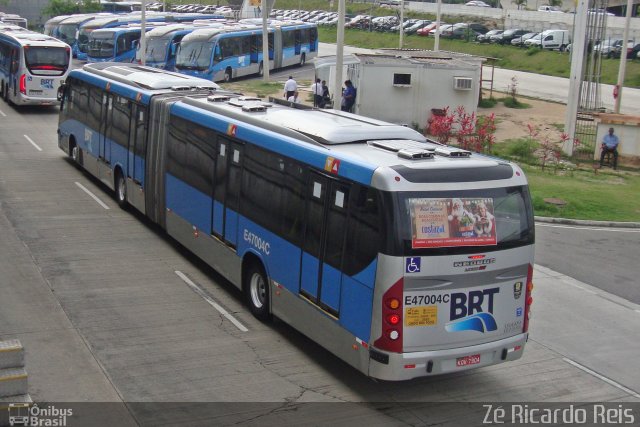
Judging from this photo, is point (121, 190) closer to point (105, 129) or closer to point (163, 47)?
point (105, 129)

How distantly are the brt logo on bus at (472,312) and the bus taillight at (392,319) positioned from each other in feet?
2.10

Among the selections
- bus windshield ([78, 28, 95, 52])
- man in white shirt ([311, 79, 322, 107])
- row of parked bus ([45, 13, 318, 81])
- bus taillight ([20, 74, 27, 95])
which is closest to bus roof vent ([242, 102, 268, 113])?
man in white shirt ([311, 79, 322, 107])

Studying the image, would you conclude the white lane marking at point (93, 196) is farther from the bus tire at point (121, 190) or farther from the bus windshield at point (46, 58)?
the bus windshield at point (46, 58)

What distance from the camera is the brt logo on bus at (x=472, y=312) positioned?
1027 centimetres

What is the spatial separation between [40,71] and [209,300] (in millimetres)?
23909

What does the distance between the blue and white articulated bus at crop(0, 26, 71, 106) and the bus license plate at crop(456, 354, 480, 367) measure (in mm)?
28382

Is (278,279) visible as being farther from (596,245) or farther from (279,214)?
(596,245)

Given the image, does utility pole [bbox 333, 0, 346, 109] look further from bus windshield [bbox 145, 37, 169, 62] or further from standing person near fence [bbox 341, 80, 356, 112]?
bus windshield [bbox 145, 37, 169, 62]

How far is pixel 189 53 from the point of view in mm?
48000

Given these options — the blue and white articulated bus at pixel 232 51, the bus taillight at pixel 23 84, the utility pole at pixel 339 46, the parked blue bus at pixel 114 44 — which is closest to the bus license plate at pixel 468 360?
the utility pole at pixel 339 46

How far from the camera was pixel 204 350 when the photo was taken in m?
11.9

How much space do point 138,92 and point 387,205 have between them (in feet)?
34.5

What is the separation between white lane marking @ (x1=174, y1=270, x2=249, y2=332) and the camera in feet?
43.0

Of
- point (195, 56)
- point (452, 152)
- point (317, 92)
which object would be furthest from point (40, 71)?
point (452, 152)
